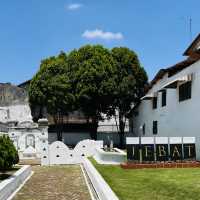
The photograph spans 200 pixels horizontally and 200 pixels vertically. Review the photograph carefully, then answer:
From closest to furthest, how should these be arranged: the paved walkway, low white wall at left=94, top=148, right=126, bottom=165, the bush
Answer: the paved walkway
the bush
low white wall at left=94, top=148, right=126, bottom=165

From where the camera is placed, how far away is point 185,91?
21234 millimetres

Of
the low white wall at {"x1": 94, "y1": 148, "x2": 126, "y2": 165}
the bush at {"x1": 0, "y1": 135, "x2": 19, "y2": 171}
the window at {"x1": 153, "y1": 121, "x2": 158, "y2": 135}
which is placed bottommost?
the low white wall at {"x1": 94, "y1": 148, "x2": 126, "y2": 165}

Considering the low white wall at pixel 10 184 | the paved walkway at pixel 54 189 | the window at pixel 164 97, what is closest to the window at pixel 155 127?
the window at pixel 164 97

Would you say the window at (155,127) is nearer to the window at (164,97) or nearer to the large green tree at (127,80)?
the window at (164,97)

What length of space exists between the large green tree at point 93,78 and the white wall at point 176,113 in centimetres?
404

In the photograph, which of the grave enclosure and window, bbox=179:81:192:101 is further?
window, bbox=179:81:192:101

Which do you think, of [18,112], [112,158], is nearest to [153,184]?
[112,158]

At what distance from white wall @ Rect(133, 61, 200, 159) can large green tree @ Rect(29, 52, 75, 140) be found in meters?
7.11

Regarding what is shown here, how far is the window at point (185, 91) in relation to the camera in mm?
20562

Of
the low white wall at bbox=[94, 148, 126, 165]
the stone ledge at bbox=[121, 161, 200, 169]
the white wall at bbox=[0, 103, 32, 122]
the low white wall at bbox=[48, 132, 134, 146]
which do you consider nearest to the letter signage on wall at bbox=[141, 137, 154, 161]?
the stone ledge at bbox=[121, 161, 200, 169]

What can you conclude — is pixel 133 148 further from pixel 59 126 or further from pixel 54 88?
pixel 59 126

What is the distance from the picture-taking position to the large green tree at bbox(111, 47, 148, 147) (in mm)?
35688

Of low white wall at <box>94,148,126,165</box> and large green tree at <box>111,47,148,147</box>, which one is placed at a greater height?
large green tree at <box>111,47,148,147</box>

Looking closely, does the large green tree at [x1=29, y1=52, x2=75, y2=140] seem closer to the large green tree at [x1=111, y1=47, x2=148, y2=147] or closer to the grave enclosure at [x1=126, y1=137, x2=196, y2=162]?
the large green tree at [x1=111, y1=47, x2=148, y2=147]
